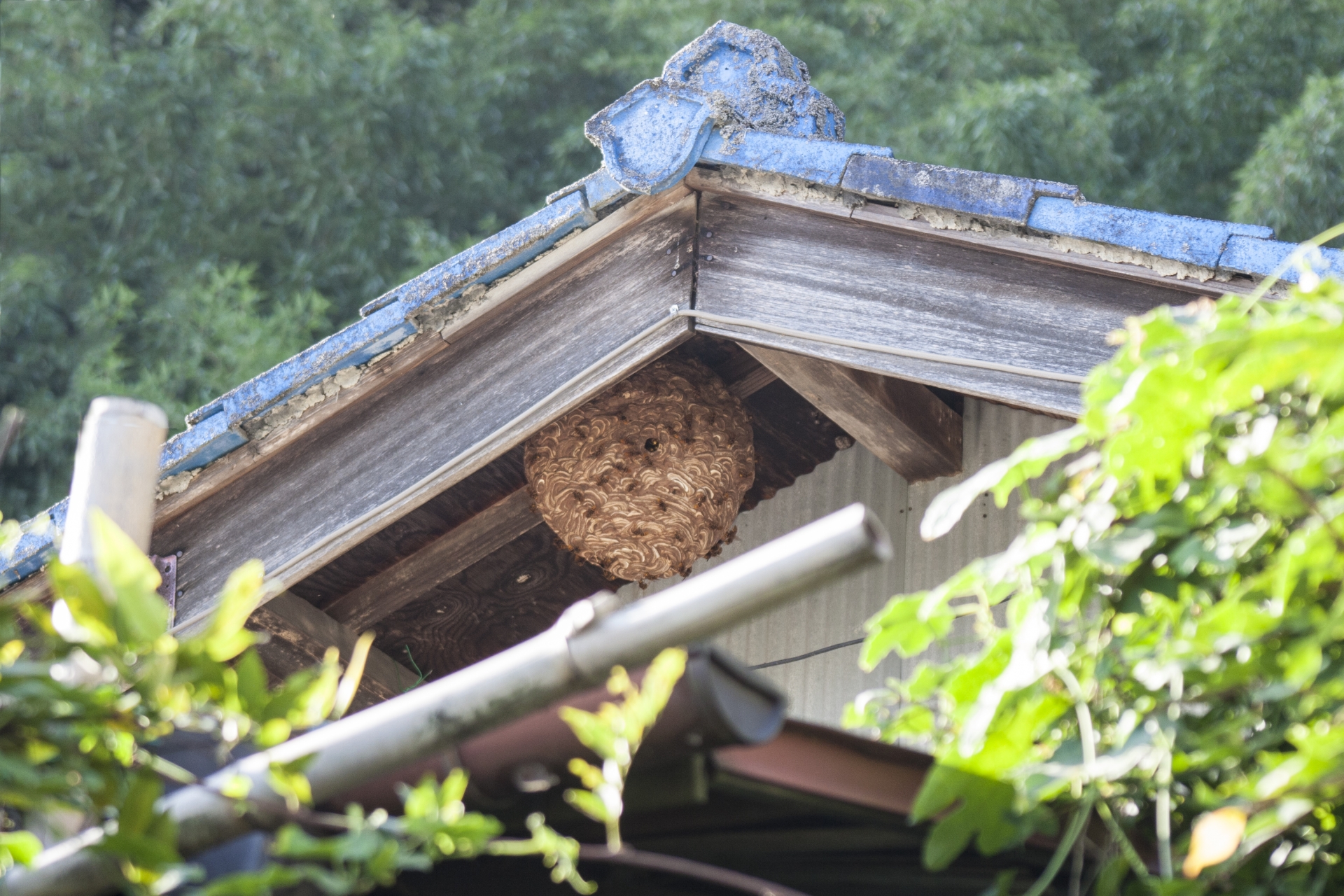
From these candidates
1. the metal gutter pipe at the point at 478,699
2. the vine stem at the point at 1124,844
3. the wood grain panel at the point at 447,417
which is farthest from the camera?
the wood grain panel at the point at 447,417

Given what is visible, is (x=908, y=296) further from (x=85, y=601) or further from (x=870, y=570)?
(x=85, y=601)

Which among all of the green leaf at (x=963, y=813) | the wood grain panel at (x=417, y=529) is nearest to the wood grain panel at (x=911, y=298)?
the wood grain panel at (x=417, y=529)

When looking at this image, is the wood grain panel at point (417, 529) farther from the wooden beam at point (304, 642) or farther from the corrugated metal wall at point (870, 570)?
the corrugated metal wall at point (870, 570)

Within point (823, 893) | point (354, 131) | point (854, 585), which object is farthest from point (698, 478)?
point (354, 131)

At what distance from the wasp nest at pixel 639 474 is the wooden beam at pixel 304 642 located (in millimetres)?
715

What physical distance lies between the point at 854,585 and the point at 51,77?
11.4 m

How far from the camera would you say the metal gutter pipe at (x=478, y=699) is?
58.1 inches

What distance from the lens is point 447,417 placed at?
10.1ft

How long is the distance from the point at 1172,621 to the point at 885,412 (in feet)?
5.49

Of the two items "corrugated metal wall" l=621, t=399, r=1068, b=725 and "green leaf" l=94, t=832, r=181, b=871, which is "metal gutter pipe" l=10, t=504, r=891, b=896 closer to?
"green leaf" l=94, t=832, r=181, b=871

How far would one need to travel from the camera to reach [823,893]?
2051 mm

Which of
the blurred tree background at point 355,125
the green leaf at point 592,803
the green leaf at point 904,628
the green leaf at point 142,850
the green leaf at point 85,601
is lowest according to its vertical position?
the green leaf at point 142,850

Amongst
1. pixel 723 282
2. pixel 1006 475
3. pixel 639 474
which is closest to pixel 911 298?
pixel 723 282

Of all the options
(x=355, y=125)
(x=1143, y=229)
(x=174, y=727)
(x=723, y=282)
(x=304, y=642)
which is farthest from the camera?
(x=355, y=125)
